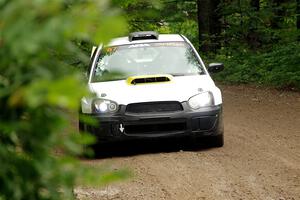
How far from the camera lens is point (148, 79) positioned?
8852 millimetres

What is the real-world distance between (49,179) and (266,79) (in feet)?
55.5

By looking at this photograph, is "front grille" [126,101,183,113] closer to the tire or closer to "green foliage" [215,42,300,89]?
the tire

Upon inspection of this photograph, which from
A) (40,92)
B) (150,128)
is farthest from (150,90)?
(40,92)

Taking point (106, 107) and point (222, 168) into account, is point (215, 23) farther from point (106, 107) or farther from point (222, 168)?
point (222, 168)

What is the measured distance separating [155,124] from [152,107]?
0.24 m

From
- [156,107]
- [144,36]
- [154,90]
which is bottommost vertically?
[156,107]

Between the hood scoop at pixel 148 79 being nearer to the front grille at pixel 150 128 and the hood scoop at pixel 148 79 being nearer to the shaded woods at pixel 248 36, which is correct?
the front grille at pixel 150 128

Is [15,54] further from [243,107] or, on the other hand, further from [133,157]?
[243,107]

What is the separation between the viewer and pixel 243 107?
1437cm

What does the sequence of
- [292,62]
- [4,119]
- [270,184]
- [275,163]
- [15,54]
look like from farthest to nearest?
1. [292,62]
2. [275,163]
3. [270,184]
4. [4,119]
5. [15,54]

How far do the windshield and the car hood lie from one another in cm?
41

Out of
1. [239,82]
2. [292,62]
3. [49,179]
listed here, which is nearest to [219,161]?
[49,179]

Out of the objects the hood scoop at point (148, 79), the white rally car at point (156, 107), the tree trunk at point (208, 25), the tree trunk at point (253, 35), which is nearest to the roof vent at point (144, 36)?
the white rally car at point (156, 107)

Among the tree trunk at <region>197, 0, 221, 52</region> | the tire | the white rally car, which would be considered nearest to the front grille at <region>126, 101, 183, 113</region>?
the white rally car
